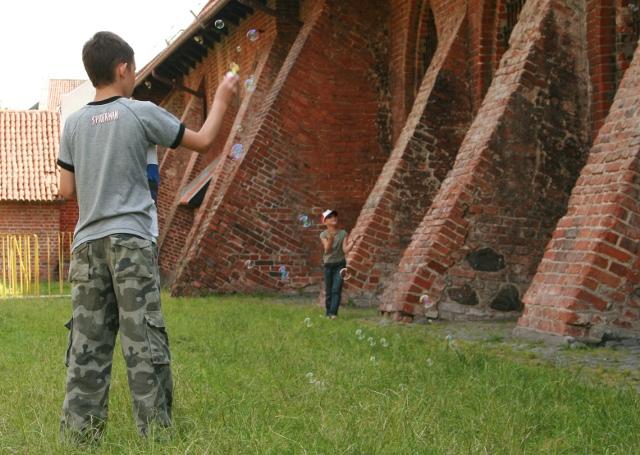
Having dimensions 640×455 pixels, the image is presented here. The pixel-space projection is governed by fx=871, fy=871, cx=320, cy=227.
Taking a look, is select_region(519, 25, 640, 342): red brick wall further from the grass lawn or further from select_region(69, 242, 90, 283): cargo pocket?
select_region(69, 242, 90, 283): cargo pocket

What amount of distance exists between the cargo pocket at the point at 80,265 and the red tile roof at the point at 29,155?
2424cm

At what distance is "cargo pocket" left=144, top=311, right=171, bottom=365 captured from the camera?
3.57 meters

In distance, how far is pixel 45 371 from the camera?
5.94 m

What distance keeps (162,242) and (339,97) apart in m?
8.50

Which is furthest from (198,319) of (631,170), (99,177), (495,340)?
(99,177)

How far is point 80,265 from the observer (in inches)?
145

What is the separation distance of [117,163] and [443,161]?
802cm

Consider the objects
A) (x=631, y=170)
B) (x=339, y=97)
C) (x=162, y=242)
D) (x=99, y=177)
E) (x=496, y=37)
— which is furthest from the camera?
(x=162, y=242)

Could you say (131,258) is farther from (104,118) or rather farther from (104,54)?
(104,54)

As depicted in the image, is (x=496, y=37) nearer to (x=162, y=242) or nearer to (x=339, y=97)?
(x=339, y=97)

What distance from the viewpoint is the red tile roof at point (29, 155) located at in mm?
27203

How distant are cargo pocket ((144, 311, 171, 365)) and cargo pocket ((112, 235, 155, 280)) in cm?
17

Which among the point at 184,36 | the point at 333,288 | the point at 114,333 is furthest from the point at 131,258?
the point at 184,36

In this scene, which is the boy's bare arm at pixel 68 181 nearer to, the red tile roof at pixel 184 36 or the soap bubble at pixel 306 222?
the soap bubble at pixel 306 222
